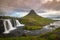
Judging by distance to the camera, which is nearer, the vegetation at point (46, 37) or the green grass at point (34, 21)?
the vegetation at point (46, 37)

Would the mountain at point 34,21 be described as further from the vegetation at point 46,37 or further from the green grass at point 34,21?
the vegetation at point 46,37

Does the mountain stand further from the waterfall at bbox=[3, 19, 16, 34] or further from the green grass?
the waterfall at bbox=[3, 19, 16, 34]

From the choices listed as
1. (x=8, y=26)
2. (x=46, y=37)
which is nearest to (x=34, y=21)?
(x=46, y=37)

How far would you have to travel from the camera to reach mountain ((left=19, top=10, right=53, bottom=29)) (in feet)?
10.4

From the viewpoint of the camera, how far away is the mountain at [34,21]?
10.4 feet

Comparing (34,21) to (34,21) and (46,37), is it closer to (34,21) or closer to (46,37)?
(34,21)

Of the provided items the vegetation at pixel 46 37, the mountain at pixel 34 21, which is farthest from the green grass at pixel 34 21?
the vegetation at pixel 46 37

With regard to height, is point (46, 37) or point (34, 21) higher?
point (34, 21)

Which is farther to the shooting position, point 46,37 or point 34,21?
point 34,21

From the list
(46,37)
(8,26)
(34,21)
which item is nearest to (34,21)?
(34,21)

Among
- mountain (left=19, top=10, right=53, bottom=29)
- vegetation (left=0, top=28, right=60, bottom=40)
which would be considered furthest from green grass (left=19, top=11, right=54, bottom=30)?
vegetation (left=0, top=28, right=60, bottom=40)

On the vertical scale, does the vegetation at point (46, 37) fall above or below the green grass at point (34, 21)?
below

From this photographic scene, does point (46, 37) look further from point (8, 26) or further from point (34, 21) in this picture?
point (8, 26)

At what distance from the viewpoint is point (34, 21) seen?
321 centimetres
